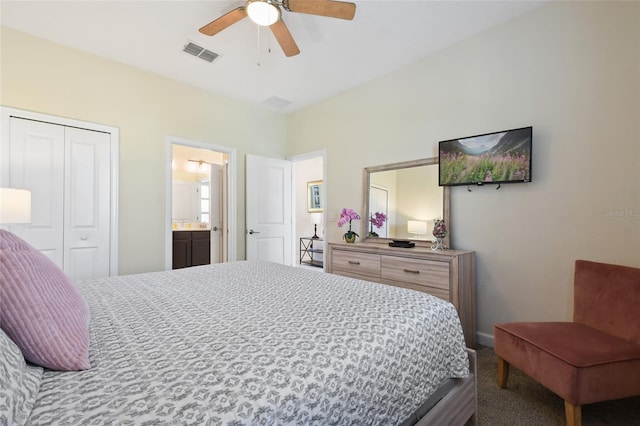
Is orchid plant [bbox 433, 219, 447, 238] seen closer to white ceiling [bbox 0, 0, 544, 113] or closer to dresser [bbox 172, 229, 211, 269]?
white ceiling [bbox 0, 0, 544, 113]

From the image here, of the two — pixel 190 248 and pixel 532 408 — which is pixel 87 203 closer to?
pixel 190 248

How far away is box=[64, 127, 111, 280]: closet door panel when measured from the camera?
2.82 metres

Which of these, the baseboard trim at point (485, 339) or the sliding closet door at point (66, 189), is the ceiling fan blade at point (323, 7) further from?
the baseboard trim at point (485, 339)

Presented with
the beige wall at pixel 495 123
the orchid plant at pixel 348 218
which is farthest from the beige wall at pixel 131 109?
the orchid plant at pixel 348 218

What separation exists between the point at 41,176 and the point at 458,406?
→ 3621mm

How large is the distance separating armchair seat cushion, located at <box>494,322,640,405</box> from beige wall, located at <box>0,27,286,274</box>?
3.32 m

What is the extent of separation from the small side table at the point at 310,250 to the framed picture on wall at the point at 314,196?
66 centimetres

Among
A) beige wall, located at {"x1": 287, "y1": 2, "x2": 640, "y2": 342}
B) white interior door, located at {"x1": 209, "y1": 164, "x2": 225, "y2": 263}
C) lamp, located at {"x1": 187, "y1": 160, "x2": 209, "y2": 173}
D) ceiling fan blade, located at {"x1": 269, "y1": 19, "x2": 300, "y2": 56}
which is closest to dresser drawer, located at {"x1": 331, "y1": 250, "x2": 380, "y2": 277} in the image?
beige wall, located at {"x1": 287, "y1": 2, "x2": 640, "y2": 342}

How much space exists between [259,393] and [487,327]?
2.55 metres

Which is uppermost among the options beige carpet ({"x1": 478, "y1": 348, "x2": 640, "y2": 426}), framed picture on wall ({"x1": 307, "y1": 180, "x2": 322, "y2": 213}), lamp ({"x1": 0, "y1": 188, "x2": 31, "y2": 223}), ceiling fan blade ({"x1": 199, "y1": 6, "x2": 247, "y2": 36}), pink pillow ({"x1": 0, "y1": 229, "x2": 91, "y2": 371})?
ceiling fan blade ({"x1": 199, "y1": 6, "x2": 247, "y2": 36})

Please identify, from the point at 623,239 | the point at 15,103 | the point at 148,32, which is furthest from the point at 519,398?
the point at 15,103

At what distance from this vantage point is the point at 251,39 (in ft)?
8.82

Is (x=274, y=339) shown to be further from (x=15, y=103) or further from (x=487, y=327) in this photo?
(x=15, y=103)

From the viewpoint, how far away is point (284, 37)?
2242mm
